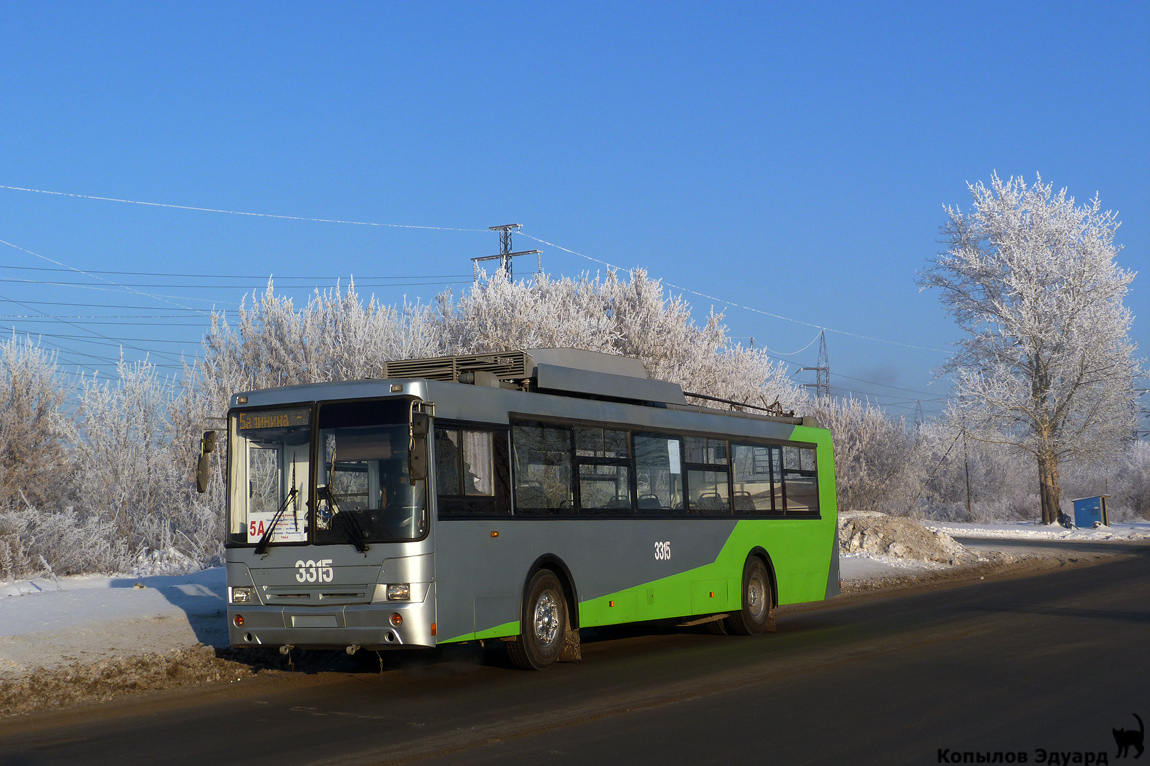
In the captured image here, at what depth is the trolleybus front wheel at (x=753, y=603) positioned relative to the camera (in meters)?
14.9

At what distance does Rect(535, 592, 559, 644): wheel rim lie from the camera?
37.2 ft

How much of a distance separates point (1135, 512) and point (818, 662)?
203ft

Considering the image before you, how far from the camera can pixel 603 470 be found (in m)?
12.6

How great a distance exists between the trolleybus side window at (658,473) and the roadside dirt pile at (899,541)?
16827 millimetres

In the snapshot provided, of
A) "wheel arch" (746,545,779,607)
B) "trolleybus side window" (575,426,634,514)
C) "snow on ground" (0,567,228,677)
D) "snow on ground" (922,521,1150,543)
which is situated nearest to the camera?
"snow on ground" (0,567,228,677)

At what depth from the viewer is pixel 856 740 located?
736cm

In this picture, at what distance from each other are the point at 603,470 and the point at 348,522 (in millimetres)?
3553

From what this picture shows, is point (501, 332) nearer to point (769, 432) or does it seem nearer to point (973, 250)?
point (769, 432)

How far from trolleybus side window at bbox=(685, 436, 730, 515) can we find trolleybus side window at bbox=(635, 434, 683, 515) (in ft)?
0.89

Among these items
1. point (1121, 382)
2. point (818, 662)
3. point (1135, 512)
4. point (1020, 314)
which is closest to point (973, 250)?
point (1020, 314)

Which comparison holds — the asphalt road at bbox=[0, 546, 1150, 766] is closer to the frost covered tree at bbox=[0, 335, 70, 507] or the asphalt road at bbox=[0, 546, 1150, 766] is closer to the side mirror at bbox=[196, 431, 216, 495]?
Answer: the side mirror at bbox=[196, 431, 216, 495]

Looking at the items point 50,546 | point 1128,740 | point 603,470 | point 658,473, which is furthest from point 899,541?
point 1128,740

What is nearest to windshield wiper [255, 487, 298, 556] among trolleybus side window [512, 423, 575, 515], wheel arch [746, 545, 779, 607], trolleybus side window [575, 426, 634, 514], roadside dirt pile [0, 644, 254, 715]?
roadside dirt pile [0, 644, 254, 715]

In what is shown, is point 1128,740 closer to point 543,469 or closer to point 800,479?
point 543,469
